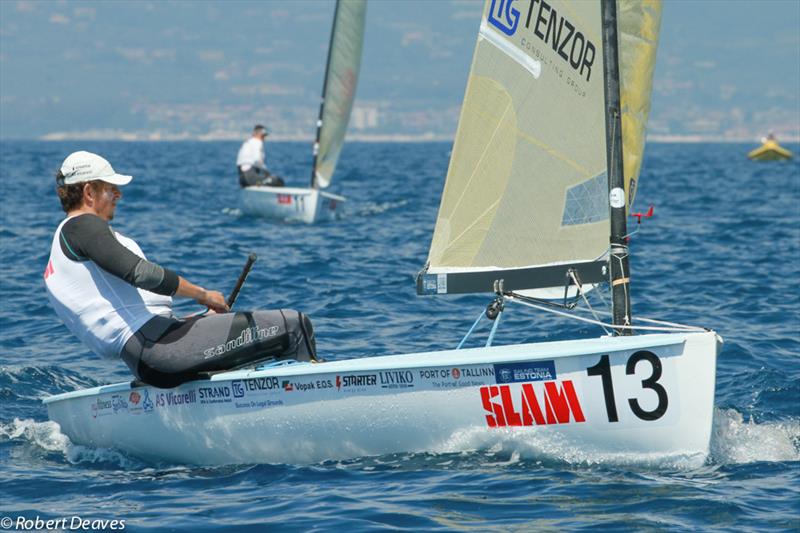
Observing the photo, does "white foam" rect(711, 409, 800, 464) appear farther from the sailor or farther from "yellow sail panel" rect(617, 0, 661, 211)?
the sailor

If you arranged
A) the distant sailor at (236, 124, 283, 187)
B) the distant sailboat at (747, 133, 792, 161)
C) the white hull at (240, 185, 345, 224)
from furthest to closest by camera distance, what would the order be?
the distant sailboat at (747, 133, 792, 161)
the distant sailor at (236, 124, 283, 187)
the white hull at (240, 185, 345, 224)

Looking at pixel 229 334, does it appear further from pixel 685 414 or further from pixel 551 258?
pixel 685 414

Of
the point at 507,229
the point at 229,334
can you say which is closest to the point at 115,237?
the point at 229,334

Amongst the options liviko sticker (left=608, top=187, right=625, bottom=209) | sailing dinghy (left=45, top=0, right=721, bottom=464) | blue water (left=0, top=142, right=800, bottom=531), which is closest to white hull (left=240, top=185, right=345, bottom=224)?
blue water (left=0, top=142, right=800, bottom=531)

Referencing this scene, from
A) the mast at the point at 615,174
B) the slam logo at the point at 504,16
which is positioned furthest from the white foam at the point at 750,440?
the slam logo at the point at 504,16

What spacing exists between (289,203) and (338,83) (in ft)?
11.0

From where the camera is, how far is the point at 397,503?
226 inches

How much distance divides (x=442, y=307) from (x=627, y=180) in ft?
16.2

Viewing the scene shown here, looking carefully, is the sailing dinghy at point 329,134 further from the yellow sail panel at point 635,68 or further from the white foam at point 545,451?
the white foam at point 545,451

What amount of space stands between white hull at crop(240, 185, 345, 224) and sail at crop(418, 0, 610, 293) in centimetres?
1372

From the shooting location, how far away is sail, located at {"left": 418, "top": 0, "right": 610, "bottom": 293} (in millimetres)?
6566

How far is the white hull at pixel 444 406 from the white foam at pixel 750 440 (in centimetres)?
51

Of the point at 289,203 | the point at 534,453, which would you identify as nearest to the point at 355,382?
the point at 534,453

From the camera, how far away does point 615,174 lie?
6594mm
